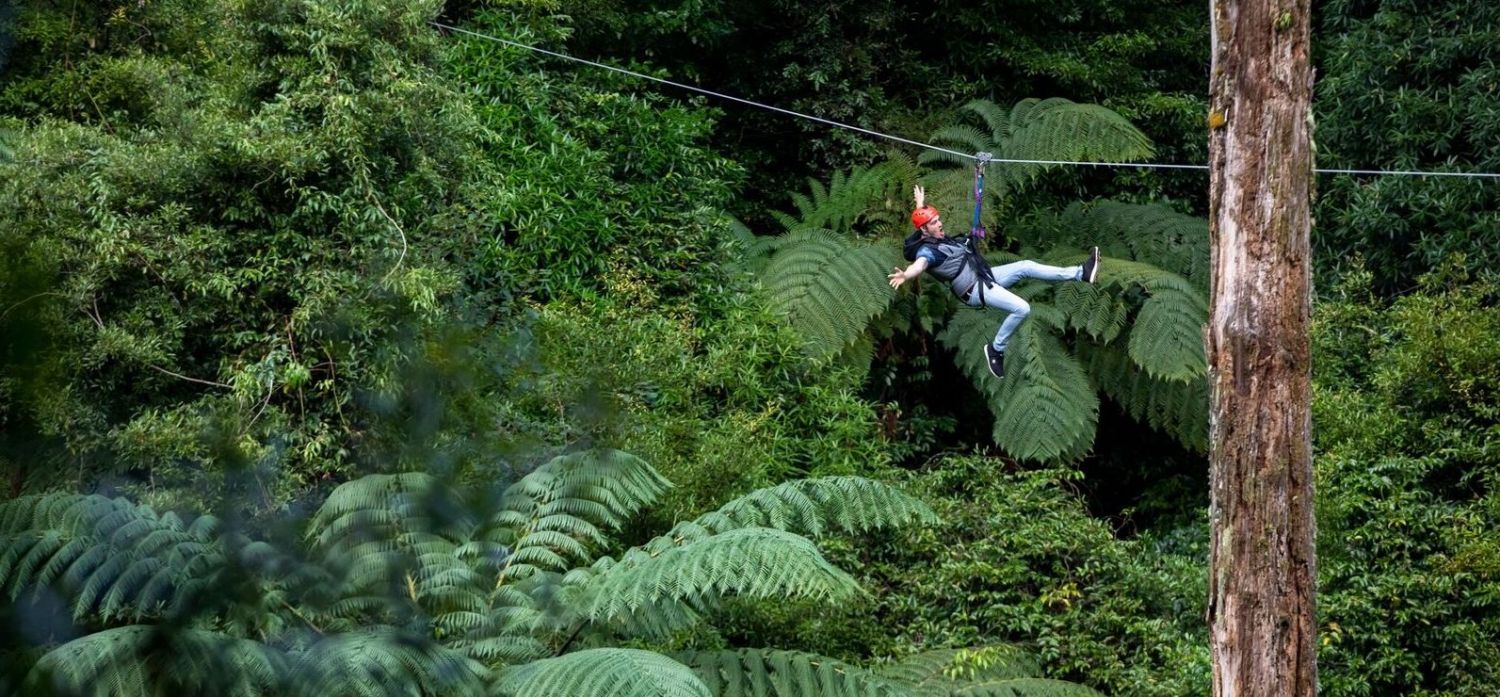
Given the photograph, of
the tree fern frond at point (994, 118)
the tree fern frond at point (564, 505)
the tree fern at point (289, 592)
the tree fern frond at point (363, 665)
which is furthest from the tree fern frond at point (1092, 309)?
the tree fern frond at point (363, 665)

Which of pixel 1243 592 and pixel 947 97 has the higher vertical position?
pixel 947 97

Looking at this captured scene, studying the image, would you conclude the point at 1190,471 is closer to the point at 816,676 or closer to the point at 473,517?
the point at 816,676

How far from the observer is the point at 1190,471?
9.77 m

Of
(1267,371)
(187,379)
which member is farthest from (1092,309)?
(187,379)

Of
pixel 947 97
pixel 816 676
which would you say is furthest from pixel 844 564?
pixel 947 97

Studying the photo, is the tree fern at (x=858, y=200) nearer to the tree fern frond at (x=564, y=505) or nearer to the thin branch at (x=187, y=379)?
the tree fern frond at (x=564, y=505)

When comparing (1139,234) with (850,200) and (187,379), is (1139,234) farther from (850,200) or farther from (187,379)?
(187,379)

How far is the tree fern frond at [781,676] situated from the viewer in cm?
524

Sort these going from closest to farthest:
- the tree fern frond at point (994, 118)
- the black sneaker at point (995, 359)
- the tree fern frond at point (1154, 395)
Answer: the black sneaker at point (995, 359) → the tree fern frond at point (1154, 395) → the tree fern frond at point (994, 118)

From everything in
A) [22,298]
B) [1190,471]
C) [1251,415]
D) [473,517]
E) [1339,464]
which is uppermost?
[22,298]

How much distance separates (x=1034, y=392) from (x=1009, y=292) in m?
0.98

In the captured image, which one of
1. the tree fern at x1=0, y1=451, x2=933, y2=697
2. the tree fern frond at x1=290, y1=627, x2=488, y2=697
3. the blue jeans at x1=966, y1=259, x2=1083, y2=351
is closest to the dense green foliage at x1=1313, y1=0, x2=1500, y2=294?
the blue jeans at x1=966, y1=259, x2=1083, y2=351

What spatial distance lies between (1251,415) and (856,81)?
6.01m

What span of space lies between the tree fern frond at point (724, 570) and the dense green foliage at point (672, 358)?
19 millimetres
